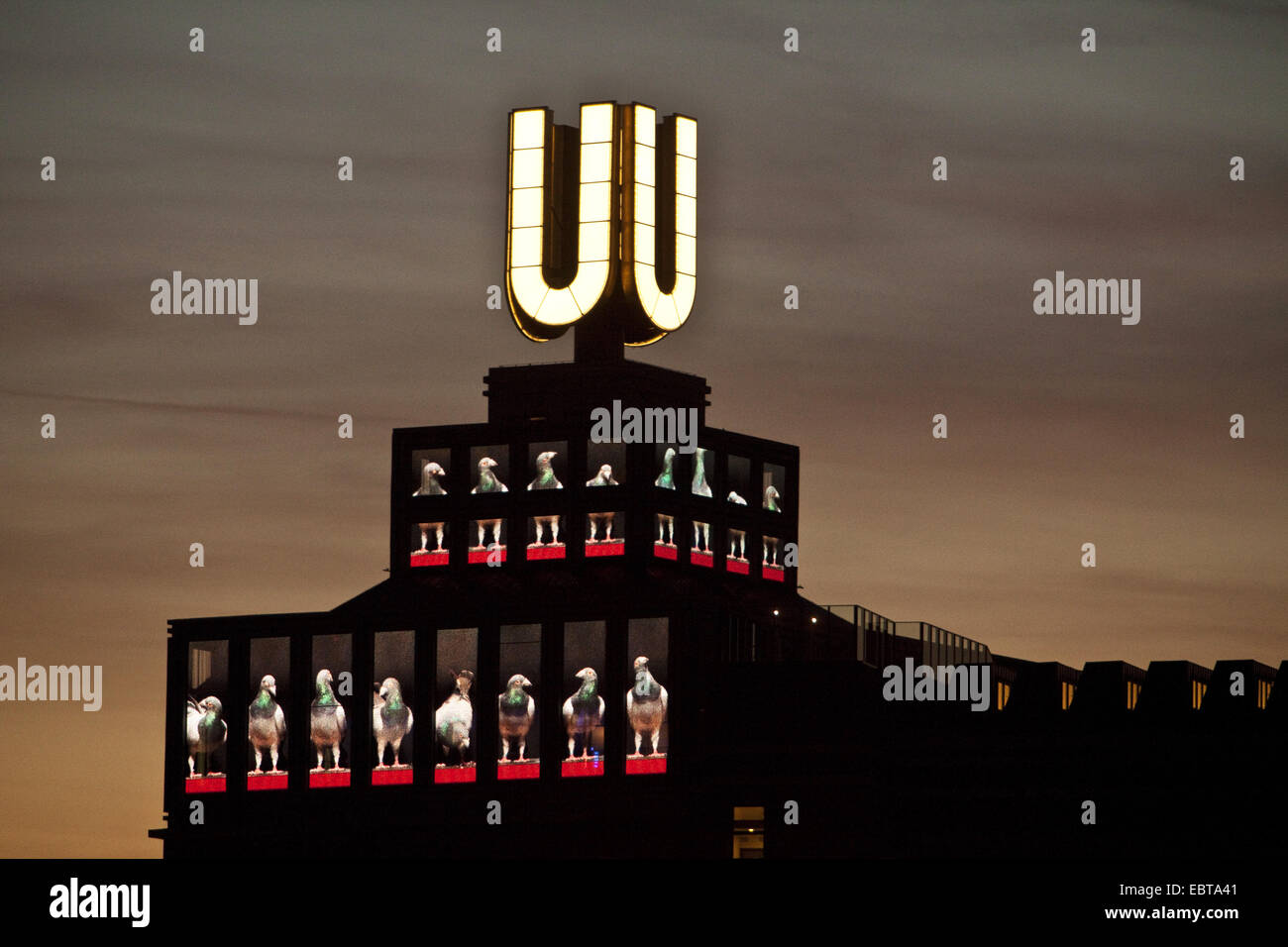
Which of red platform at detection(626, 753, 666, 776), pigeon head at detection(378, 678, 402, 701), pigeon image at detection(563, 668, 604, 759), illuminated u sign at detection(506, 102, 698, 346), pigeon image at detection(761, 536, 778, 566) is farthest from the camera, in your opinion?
pigeon image at detection(761, 536, 778, 566)

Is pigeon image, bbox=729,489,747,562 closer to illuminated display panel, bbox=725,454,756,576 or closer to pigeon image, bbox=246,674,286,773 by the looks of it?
illuminated display panel, bbox=725,454,756,576

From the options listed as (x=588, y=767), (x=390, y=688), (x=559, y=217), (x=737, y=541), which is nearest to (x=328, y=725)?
(x=390, y=688)

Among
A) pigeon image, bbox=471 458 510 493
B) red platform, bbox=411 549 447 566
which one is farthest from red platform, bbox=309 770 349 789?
pigeon image, bbox=471 458 510 493

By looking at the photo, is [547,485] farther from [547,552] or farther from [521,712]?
[521,712]

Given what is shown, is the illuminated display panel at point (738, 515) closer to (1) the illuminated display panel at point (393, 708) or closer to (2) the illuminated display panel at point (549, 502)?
(2) the illuminated display panel at point (549, 502)

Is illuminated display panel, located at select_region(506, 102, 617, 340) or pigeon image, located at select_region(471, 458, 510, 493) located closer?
illuminated display panel, located at select_region(506, 102, 617, 340)

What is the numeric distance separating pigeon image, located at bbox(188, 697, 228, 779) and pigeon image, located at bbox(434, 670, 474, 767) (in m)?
10.3

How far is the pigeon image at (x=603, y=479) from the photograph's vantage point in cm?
12019

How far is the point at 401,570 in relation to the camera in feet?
405

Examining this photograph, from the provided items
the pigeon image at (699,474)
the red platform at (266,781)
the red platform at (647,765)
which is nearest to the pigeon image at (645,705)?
the red platform at (647,765)

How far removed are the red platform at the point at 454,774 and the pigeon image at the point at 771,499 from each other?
18511 mm

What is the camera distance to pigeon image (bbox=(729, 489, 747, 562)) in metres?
123
